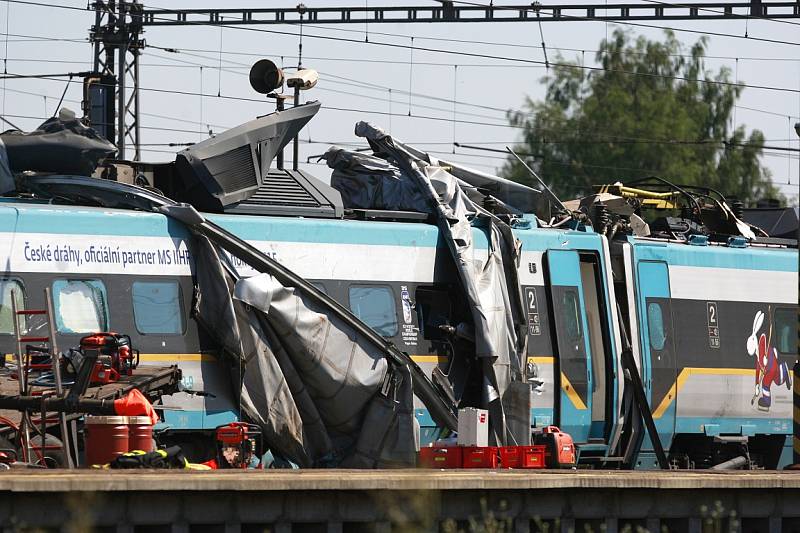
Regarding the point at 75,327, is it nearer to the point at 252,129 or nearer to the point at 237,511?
the point at 252,129

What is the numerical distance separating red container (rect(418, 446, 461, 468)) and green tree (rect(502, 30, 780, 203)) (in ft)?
207

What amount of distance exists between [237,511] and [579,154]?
7217cm

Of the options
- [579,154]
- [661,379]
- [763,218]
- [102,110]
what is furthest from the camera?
[579,154]

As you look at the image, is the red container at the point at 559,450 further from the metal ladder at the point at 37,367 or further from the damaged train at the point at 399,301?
the metal ladder at the point at 37,367

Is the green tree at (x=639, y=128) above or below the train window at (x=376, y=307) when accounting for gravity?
above

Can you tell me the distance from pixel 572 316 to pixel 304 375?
4.35 meters

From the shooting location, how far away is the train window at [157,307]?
1881cm

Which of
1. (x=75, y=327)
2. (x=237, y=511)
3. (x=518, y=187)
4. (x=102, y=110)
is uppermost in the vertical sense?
(x=102, y=110)

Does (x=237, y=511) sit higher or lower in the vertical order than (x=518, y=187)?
lower

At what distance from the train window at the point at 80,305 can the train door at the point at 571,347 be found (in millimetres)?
6450

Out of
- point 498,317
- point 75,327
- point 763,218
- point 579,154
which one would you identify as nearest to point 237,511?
point 75,327

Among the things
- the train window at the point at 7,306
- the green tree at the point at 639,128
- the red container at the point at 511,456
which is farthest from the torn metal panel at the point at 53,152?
the green tree at the point at 639,128

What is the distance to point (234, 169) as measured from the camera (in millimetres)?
20844

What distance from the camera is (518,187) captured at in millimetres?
24172
